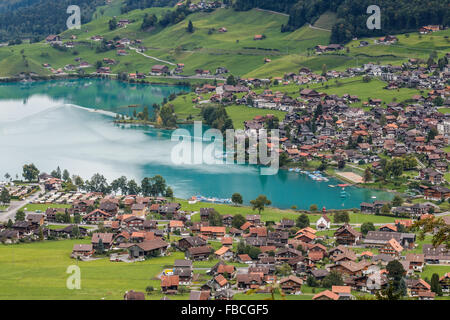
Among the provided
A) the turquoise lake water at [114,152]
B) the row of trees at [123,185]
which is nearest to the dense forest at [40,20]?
the turquoise lake water at [114,152]

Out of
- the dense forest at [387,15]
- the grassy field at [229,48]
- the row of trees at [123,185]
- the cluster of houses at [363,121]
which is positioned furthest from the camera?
the dense forest at [387,15]

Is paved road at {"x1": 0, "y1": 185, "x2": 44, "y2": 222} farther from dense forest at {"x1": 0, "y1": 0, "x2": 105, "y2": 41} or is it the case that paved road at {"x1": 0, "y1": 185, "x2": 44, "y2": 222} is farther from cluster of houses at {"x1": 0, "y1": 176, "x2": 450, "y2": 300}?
dense forest at {"x1": 0, "y1": 0, "x2": 105, "y2": 41}

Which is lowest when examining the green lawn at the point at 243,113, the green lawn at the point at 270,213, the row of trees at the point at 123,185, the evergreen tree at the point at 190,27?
the green lawn at the point at 270,213

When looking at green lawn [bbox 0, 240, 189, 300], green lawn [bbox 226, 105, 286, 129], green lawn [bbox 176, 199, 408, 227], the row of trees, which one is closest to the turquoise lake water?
the row of trees

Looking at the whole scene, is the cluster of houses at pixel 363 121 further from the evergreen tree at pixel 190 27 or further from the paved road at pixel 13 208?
the evergreen tree at pixel 190 27

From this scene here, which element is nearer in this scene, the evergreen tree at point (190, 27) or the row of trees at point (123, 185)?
the row of trees at point (123, 185)

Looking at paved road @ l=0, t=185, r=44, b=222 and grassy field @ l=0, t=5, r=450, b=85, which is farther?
grassy field @ l=0, t=5, r=450, b=85

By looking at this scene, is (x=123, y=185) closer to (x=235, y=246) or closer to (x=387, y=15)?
(x=235, y=246)

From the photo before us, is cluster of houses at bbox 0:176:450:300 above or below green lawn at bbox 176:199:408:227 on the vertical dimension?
above
